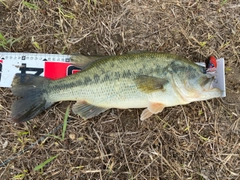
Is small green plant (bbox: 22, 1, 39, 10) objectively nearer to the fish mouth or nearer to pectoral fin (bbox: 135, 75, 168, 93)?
pectoral fin (bbox: 135, 75, 168, 93)

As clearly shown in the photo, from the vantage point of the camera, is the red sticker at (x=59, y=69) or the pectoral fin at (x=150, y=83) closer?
the pectoral fin at (x=150, y=83)

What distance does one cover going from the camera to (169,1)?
4117mm

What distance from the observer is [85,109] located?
352 cm

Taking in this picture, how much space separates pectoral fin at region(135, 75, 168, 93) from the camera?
10.7 feet

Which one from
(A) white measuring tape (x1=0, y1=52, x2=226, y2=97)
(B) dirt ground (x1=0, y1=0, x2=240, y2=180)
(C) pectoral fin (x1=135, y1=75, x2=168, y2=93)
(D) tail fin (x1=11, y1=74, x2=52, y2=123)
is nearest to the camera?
(C) pectoral fin (x1=135, y1=75, x2=168, y2=93)

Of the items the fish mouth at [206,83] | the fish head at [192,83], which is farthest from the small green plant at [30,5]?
the fish mouth at [206,83]

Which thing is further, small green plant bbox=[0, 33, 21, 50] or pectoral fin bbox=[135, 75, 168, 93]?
small green plant bbox=[0, 33, 21, 50]

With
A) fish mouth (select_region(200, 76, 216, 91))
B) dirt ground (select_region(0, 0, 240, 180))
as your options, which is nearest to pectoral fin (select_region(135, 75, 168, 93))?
fish mouth (select_region(200, 76, 216, 91))

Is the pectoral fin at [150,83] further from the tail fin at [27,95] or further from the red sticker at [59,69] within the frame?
the tail fin at [27,95]

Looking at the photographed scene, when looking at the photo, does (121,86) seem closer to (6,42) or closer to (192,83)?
(192,83)

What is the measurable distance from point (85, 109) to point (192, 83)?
151 centimetres

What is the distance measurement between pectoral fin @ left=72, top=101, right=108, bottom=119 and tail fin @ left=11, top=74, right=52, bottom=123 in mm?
451

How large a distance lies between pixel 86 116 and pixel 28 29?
175 cm

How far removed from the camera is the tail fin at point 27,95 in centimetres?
351
